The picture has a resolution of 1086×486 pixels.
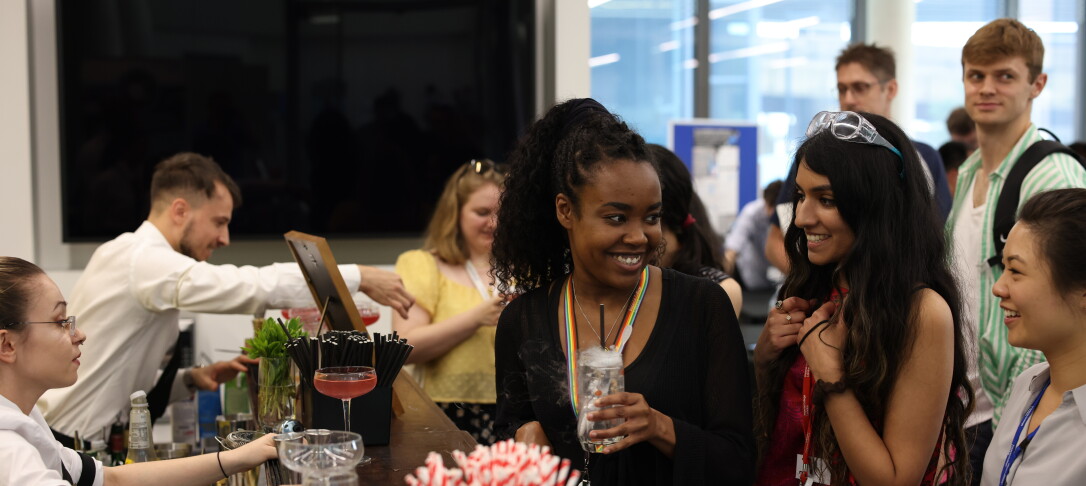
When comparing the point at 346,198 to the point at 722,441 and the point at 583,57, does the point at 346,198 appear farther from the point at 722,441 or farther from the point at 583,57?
the point at 722,441

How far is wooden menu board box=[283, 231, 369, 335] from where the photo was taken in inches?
96.3

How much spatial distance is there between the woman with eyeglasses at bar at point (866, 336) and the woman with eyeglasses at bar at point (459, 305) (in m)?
1.20

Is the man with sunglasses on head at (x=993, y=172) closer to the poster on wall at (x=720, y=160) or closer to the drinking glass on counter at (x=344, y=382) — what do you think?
the drinking glass on counter at (x=344, y=382)

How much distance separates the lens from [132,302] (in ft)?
10.3

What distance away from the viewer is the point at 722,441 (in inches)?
72.7

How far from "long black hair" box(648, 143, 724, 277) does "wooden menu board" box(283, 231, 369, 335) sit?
0.88m

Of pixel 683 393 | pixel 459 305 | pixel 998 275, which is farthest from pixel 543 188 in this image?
pixel 998 275

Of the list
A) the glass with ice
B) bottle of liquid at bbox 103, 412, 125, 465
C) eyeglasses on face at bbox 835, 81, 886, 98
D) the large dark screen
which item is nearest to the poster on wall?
the large dark screen

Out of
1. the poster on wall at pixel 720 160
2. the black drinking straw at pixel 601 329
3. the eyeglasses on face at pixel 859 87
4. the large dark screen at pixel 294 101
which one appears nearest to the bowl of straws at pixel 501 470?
the black drinking straw at pixel 601 329

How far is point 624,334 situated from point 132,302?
6.13 feet

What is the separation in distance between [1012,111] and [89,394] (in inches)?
116

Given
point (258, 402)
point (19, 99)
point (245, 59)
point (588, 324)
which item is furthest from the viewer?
point (245, 59)

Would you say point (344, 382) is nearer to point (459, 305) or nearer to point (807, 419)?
point (807, 419)

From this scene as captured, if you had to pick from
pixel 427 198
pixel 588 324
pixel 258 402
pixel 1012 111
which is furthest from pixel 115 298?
pixel 1012 111
